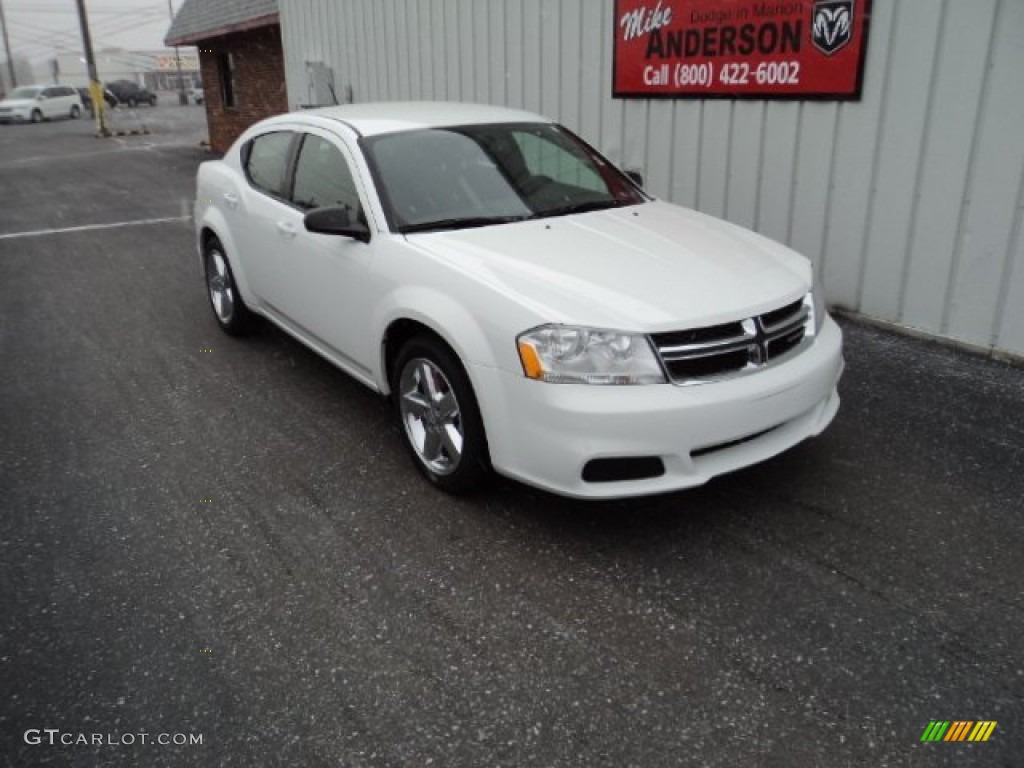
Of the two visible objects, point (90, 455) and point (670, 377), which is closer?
point (670, 377)

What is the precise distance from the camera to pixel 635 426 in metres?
3.04

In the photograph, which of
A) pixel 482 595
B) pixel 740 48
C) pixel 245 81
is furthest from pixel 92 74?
pixel 482 595

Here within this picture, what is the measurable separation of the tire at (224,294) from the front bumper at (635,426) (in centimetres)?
318

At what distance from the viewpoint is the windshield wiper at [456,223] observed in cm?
394

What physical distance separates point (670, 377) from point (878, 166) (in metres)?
3.70

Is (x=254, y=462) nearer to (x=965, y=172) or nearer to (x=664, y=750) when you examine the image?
(x=664, y=750)

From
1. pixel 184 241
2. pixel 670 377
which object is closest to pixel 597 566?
pixel 670 377

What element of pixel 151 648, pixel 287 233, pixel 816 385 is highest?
pixel 287 233

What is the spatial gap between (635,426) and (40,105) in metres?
43.7

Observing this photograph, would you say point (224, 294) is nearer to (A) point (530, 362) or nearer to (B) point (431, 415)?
(B) point (431, 415)

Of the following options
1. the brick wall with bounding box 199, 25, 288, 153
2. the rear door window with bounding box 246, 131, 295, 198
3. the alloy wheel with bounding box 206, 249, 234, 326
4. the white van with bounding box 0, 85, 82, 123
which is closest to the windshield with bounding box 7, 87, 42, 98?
the white van with bounding box 0, 85, 82, 123

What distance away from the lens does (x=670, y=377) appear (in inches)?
123

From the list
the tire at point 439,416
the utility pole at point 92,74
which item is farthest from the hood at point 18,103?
the tire at point 439,416

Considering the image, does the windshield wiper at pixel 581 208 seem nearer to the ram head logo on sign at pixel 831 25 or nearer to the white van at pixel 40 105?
the ram head logo on sign at pixel 831 25
